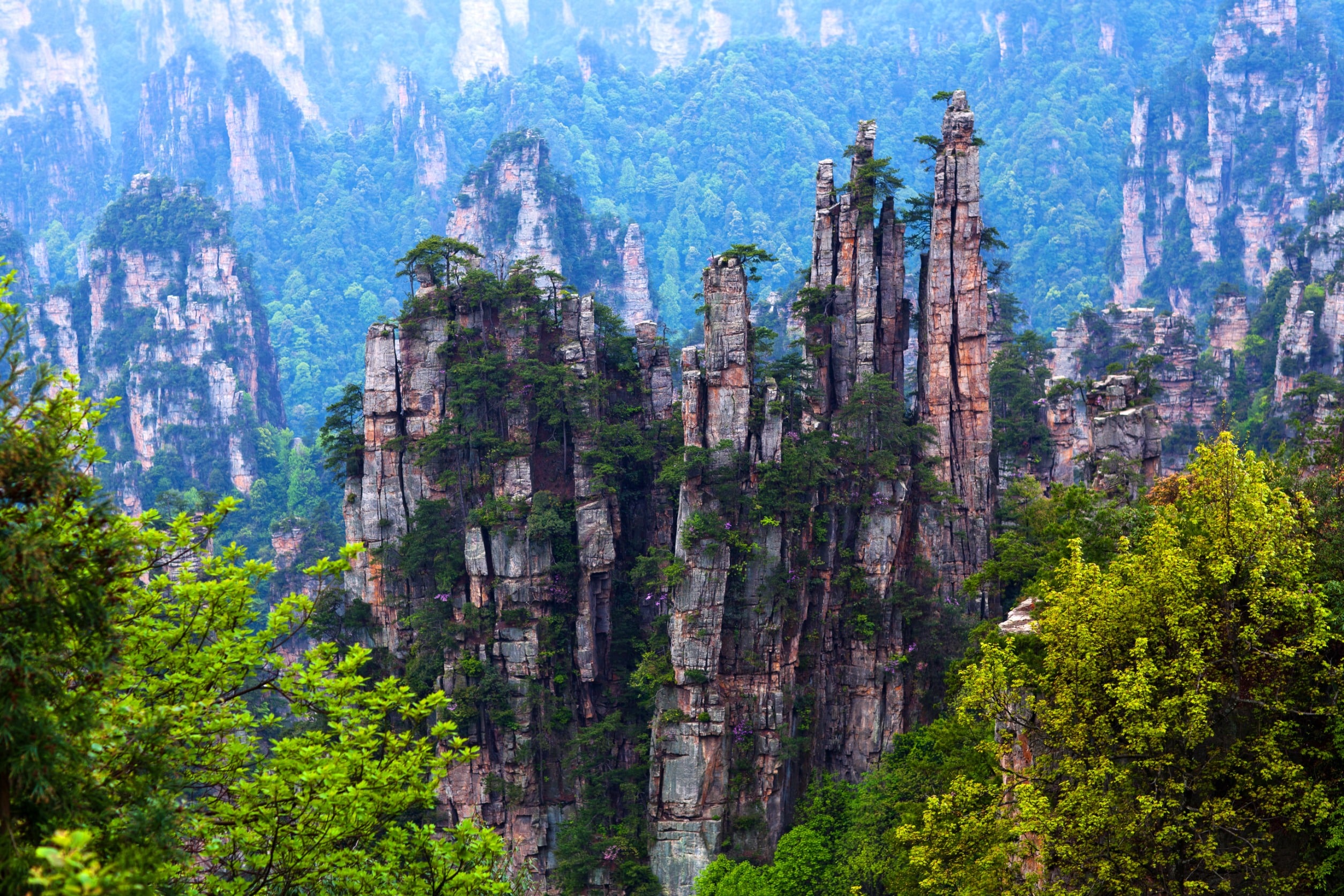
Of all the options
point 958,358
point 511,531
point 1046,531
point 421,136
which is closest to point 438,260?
point 511,531

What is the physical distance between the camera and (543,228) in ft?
334

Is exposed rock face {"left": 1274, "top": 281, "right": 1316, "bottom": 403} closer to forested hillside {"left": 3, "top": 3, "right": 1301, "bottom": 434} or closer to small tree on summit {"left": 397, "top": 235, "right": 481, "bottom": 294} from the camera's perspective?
small tree on summit {"left": 397, "top": 235, "right": 481, "bottom": 294}

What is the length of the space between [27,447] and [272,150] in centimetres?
14687

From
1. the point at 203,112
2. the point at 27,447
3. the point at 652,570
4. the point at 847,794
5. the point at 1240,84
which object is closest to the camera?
the point at 27,447

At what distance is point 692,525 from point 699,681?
461 centimetres

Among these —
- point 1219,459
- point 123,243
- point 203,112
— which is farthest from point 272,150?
point 1219,459

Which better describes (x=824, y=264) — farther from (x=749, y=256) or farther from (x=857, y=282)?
(x=749, y=256)

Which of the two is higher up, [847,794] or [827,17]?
[827,17]

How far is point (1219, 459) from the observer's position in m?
19.6

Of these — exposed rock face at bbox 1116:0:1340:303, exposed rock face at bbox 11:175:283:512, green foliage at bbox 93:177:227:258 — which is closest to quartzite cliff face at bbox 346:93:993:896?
exposed rock face at bbox 11:175:283:512

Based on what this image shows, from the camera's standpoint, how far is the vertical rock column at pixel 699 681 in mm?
37562

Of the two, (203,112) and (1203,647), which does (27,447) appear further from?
(203,112)

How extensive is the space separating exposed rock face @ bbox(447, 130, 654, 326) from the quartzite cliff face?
56765 millimetres

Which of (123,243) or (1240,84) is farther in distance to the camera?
(1240,84)
